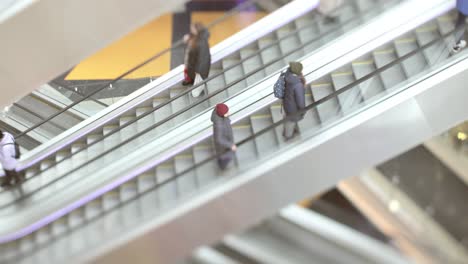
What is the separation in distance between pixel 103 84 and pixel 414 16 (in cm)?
546

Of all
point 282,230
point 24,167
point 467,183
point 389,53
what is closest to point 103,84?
point 24,167

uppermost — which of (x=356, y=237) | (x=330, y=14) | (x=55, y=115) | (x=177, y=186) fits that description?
(x=330, y=14)

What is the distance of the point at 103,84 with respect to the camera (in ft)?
32.1

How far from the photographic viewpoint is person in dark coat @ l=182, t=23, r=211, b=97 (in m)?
8.02

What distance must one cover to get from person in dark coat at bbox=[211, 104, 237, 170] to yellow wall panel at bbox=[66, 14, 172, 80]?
2493 mm

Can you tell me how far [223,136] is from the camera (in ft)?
24.3

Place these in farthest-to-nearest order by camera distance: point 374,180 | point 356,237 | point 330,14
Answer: point 330,14 → point 374,180 → point 356,237

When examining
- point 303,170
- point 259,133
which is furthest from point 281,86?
point 303,170

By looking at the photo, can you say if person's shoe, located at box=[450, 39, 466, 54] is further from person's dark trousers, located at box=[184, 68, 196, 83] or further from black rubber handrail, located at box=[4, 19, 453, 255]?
person's dark trousers, located at box=[184, 68, 196, 83]

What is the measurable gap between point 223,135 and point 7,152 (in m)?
3.69

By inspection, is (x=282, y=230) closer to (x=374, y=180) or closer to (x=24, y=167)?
(x=374, y=180)

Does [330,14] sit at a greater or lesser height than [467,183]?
greater

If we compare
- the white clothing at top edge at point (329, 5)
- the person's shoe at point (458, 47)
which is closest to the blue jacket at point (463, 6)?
the person's shoe at point (458, 47)

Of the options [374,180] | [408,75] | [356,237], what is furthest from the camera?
[374,180]
